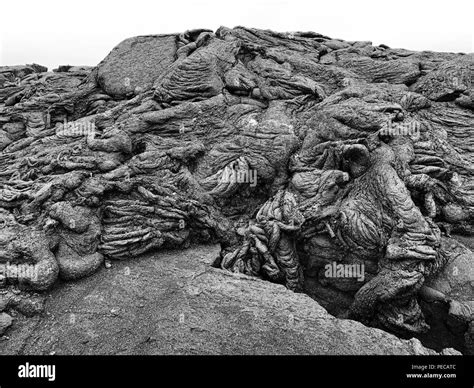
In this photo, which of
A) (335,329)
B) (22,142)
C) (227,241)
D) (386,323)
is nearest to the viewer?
(335,329)

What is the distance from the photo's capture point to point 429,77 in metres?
13.0

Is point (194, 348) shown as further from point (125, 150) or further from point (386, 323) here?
point (125, 150)

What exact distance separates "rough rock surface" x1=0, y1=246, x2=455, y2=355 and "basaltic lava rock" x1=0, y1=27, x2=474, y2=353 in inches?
28.6

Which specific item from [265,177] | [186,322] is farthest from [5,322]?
[265,177]

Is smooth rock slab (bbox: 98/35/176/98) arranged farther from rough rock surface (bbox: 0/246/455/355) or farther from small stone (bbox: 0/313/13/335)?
small stone (bbox: 0/313/13/335)

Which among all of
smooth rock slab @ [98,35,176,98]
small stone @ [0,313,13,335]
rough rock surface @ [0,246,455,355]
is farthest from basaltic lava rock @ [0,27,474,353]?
rough rock surface @ [0,246,455,355]

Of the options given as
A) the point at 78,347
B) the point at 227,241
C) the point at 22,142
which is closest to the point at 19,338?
the point at 78,347

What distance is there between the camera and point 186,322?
7.00 meters

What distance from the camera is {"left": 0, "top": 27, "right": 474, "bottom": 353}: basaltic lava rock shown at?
8672 mm

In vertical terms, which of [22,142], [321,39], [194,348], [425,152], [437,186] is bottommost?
[194,348]

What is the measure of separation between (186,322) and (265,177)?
523cm

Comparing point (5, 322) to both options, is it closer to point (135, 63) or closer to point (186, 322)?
point (186, 322)

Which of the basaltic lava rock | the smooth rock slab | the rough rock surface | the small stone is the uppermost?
the smooth rock slab

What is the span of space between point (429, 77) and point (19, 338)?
1476cm
